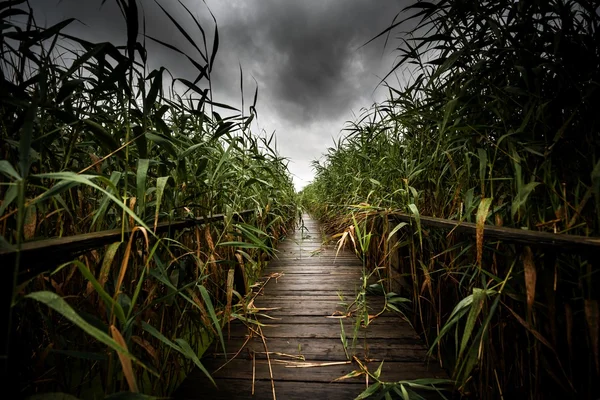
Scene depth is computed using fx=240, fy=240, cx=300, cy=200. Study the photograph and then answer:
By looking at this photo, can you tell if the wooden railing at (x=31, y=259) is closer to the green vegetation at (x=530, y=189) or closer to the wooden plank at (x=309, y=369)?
the wooden plank at (x=309, y=369)

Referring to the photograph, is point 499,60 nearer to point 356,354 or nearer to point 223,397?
point 356,354

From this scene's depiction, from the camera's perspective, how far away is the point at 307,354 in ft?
3.79

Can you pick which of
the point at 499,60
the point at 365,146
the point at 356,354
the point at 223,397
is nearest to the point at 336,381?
the point at 356,354

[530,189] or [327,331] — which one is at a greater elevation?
[530,189]

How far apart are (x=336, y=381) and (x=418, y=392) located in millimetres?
321

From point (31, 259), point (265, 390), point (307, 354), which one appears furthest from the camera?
point (307, 354)

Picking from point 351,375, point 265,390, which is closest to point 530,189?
point 351,375

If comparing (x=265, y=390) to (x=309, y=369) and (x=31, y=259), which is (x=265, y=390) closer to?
(x=309, y=369)

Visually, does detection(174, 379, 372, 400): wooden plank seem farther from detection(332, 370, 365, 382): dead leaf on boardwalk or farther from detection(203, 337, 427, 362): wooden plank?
detection(203, 337, 427, 362): wooden plank

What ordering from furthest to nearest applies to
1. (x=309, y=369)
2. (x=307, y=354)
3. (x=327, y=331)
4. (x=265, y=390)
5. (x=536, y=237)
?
1. (x=327, y=331)
2. (x=307, y=354)
3. (x=309, y=369)
4. (x=265, y=390)
5. (x=536, y=237)

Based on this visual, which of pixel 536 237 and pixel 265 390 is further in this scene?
pixel 265 390

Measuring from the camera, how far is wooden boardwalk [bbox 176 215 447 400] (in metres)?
0.95

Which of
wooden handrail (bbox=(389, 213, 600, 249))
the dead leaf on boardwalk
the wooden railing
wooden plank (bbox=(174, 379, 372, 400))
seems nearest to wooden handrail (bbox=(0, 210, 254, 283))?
the wooden railing

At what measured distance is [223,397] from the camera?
3.01 feet
